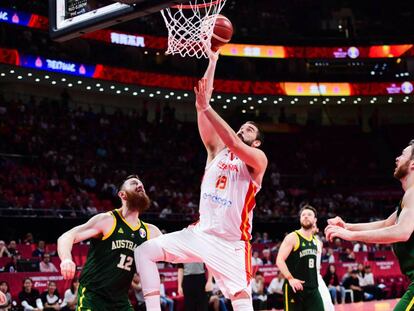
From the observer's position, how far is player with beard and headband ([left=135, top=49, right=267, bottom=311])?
5.36 metres

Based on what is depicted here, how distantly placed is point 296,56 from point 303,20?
→ 14.8 feet

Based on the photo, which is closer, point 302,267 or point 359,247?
point 302,267

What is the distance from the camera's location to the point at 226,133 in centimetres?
514

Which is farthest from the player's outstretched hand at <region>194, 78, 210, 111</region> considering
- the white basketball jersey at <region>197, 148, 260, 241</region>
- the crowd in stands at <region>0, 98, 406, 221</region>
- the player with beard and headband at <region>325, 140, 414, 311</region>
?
the crowd in stands at <region>0, 98, 406, 221</region>

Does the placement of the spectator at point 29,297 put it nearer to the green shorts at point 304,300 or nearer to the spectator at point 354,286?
the green shorts at point 304,300

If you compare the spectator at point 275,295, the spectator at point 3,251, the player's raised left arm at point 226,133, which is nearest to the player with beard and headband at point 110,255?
the player's raised left arm at point 226,133

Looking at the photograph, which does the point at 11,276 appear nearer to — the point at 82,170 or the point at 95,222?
the point at 95,222

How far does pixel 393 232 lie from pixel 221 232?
1.54 metres

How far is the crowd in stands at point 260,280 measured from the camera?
11523 mm

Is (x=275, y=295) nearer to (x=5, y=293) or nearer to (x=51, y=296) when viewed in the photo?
(x=51, y=296)

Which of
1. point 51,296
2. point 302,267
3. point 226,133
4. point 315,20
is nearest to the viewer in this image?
point 226,133

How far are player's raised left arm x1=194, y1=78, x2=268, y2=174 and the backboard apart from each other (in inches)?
42.4

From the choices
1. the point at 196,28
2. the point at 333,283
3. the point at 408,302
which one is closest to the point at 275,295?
the point at 333,283

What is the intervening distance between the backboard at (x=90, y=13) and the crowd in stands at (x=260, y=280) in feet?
17.6
